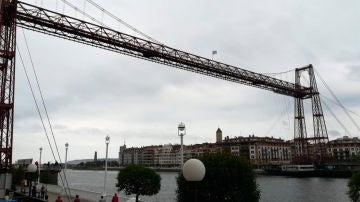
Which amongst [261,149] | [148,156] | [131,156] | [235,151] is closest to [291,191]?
[261,149]

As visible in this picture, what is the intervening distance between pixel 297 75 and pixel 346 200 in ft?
142

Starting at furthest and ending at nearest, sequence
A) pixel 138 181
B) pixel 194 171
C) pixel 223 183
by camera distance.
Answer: pixel 138 181, pixel 223 183, pixel 194 171

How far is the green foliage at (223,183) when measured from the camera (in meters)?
12.5

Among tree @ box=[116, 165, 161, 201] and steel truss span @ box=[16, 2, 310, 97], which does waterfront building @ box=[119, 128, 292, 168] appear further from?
tree @ box=[116, 165, 161, 201]

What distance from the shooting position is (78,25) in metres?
32.0

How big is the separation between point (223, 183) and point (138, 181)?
31.9ft

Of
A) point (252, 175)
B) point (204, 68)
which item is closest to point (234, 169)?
point (252, 175)

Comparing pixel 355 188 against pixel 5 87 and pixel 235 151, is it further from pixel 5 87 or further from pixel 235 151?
pixel 235 151

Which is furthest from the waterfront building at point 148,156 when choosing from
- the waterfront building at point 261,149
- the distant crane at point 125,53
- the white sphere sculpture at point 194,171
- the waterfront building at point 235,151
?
the white sphere sculpture at point 194,171

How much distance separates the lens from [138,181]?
844 inches

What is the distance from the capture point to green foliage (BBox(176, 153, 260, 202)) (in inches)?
491

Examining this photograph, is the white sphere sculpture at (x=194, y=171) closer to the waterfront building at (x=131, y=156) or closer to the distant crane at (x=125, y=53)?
the distant crane at (x=125, y=53)

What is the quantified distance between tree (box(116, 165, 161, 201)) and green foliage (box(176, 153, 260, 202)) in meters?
8.59

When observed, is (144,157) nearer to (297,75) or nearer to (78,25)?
(297,75)
